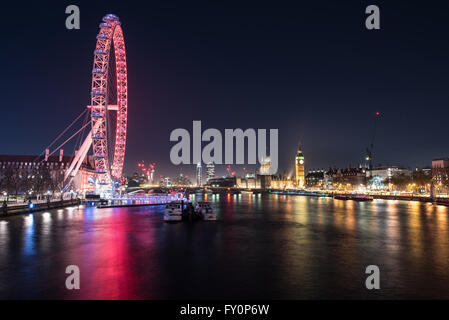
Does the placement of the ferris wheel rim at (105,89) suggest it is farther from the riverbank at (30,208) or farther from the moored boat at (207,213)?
the moored boat at (207,213)

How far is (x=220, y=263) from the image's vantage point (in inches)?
725

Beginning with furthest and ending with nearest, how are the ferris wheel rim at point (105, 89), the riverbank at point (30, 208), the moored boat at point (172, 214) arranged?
1. the ferris wheel rim at point (105, 89)
2. the riverbank at point (30, 208)
3. the moored boat at point (172, 214)

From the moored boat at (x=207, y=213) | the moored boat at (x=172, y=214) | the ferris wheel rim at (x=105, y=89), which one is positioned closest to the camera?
the moored boat at (x=172, y=214)

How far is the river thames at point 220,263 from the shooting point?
13336mm

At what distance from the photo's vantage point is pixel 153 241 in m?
25.4

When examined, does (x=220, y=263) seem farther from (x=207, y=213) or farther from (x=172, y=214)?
(x=207, y=213)

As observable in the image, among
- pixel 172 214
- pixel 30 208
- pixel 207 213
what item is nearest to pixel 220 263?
pixel 172 214

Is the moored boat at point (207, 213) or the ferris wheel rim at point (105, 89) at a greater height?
the ferris wheel rim at point (105, 89)

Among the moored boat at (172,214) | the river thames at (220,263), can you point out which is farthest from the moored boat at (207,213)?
the river thames at (220,263)

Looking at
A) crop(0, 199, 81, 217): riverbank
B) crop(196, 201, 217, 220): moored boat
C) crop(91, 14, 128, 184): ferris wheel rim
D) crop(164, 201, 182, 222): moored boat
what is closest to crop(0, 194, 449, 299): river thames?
crop(164, 201, 182, 222): moored boat

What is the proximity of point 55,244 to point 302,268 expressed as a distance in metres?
16.6

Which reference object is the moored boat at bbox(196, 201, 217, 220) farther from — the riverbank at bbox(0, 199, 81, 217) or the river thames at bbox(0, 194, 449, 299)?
the riverbank at bbox(0, 199, 81, 217)

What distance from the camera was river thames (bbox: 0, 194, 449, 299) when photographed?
1334 centimetres
